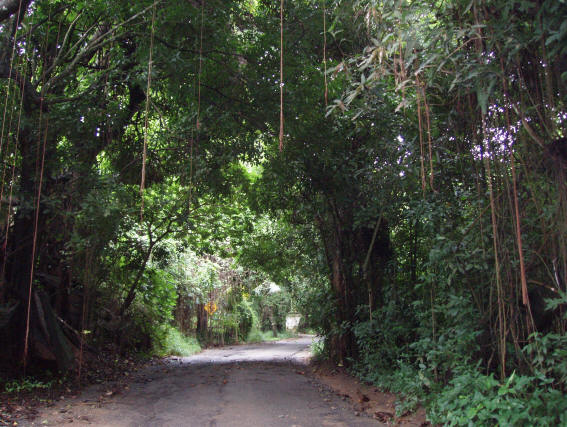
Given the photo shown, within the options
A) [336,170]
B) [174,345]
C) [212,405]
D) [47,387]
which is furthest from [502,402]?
[174,345]

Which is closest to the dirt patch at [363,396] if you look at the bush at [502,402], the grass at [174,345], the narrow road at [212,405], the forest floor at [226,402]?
the forest floor at [226,402]

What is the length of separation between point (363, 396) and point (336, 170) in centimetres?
327

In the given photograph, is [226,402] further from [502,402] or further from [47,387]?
[502,402]

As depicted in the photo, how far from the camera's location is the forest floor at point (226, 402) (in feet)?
16.3

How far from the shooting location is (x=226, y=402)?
584 cm

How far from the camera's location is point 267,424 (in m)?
4.80

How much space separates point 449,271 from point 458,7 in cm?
270

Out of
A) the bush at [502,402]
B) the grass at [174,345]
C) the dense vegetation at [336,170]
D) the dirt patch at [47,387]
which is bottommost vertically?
the grass at [174,345]

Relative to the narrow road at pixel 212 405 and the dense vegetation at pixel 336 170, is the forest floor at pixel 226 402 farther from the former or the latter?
the dense vegetation at pixel 336 170

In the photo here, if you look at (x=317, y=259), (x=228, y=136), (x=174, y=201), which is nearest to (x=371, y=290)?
(x=317, y=259)

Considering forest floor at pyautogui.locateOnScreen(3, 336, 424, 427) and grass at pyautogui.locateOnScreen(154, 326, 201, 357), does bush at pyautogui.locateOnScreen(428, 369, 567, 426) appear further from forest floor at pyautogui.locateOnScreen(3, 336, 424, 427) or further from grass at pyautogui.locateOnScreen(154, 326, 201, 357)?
grass at pyautogui.locateOnScreen(154, 326, 201, 357)

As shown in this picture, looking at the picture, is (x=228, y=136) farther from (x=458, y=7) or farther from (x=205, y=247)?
(x=205, y=247)

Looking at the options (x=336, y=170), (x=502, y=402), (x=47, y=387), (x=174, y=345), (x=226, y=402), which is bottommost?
(x=174, y=345)

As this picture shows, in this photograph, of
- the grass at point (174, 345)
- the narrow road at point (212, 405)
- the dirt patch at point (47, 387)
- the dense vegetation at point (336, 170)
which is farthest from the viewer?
the grass at point (174, 345)
